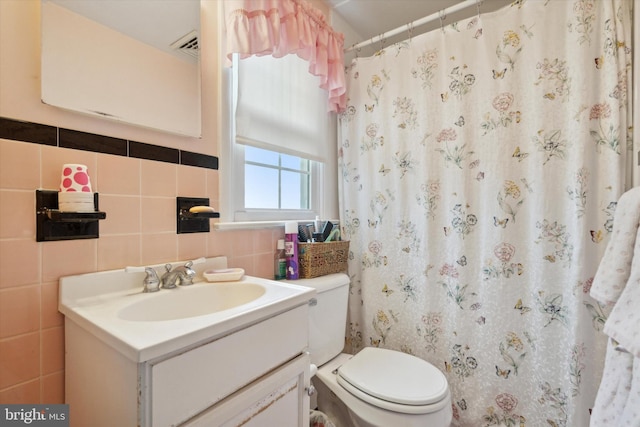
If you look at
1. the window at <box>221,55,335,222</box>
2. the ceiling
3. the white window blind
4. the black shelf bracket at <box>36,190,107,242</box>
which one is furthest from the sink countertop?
the ceiling

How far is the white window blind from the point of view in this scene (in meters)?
1.16

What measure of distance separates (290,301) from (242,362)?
0.18 meters

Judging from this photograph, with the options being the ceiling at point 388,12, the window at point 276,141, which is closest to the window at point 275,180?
the window at point 276,141

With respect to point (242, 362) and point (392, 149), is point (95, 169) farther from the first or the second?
point (392, 149)

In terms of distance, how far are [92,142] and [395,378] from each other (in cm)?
125

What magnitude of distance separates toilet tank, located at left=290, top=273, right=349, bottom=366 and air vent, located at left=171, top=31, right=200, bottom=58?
94cm

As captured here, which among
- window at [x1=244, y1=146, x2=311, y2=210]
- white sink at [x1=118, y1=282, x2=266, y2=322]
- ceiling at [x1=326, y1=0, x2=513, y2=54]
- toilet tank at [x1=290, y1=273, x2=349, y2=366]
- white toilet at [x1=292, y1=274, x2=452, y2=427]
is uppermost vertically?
ceiling at [x1=326, y1=0, x2=513, y2=54]

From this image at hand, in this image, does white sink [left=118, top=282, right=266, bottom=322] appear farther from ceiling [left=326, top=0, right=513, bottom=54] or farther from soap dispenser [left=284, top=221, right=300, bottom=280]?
ceiling [left=326, top=0, right=513, bottom=54]

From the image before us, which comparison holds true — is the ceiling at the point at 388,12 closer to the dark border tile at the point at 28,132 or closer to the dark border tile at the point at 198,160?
the dark border tile at the point at 198,160

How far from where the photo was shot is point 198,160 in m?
0.99

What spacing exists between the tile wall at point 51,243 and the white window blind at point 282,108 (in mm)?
398

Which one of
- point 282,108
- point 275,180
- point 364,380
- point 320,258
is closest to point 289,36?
point 282,108

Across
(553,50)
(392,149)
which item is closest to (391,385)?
(392,149)

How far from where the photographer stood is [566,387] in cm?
107
